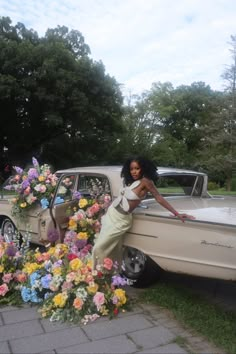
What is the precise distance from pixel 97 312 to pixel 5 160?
29650 mm

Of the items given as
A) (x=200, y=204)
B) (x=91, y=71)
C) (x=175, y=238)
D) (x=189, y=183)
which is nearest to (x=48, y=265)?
(x=175, y=238)

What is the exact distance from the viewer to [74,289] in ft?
14.0

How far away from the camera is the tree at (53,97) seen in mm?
26266

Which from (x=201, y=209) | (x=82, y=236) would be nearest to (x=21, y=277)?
(x=82, y=236)

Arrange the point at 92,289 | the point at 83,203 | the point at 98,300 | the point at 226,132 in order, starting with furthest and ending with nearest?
the point at 226,132, the point at 83,203, the point at 92,289, the point at 98,300

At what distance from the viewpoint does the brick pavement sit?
3.40 meters

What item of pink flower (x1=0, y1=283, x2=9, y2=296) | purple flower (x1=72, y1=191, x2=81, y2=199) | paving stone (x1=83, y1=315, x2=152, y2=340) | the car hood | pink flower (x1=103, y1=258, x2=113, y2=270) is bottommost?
paving stone (x1=83, y1=315, x2=152, y2=340)

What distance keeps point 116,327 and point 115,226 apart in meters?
1.06

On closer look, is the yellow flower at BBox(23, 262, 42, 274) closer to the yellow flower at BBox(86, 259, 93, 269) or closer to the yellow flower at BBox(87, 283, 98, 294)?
the yellow flower at BBox(86, 259, 93, 269)

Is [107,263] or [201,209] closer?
[107,263]

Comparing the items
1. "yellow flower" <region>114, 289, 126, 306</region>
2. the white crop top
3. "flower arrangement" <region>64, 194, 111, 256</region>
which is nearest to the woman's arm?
the white crop top

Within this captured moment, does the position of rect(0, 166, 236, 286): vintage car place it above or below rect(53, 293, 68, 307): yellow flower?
above

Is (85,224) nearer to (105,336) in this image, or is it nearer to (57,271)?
(57,271)

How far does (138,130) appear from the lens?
4303 centimetres
